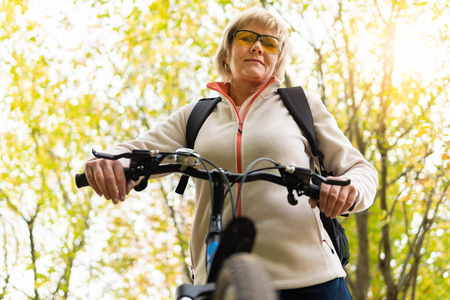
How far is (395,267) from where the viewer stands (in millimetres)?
12523

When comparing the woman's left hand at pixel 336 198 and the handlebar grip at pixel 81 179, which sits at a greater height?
the handlebar grip at pixel 81 179

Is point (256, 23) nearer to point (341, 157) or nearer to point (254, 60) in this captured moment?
point (254, 60)

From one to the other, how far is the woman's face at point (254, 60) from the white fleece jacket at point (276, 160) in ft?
0.25

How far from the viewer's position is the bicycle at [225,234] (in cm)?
115

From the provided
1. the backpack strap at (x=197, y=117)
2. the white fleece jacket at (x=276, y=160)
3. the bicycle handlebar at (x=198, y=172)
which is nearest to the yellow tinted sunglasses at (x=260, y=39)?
the white fleece jacket at (x=276, y=160)

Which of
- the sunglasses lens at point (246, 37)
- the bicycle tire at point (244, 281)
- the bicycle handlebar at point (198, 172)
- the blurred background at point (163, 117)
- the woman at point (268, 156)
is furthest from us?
the blurred background at point (163, 117)

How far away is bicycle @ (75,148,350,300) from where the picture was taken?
3.77 ft

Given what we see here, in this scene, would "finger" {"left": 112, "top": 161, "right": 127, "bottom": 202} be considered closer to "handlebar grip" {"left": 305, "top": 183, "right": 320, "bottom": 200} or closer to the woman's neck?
"handlebar grip" {"left": 305, "top": 183, "right": 320, "bottom": 200}

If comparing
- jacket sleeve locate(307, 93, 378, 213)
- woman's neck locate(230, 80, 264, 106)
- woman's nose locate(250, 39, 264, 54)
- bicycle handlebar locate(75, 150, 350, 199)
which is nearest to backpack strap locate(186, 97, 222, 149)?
woman's neck locate(230, 80, 264, 106)

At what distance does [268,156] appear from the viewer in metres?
2.35

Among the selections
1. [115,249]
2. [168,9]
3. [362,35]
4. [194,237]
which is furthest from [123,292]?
[194,237]

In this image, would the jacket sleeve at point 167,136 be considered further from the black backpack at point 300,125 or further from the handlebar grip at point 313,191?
the handlebar grip at point 313,191

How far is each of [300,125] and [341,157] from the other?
0.87ft

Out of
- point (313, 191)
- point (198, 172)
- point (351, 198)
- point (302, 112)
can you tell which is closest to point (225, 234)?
point (198, 172)
